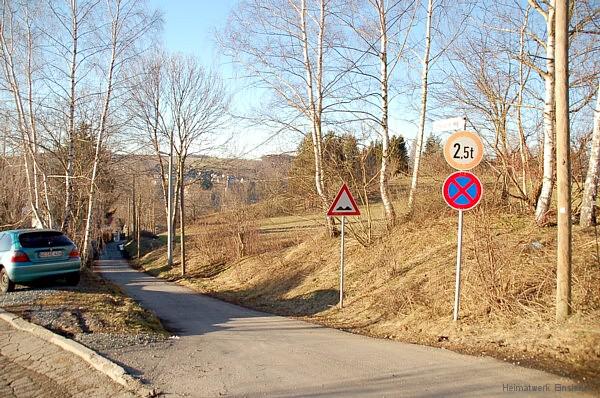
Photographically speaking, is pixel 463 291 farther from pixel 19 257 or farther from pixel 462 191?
pixel 19 257

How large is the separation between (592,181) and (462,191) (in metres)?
3.81

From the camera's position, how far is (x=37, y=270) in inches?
442

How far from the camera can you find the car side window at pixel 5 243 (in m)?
11.2

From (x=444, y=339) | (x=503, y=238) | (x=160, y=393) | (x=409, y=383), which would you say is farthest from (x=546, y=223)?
(x=160, y=393)

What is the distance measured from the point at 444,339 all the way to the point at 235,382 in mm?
3775

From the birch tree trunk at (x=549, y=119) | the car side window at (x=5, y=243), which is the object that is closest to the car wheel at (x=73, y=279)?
the car side window at (x=5, y=243)

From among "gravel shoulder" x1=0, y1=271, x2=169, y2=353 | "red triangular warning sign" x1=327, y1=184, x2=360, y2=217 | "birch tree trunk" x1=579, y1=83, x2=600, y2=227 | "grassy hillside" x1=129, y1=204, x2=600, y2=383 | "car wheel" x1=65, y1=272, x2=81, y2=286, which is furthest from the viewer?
"car wheel" x1=65, y1=272, x2=81, y2=286

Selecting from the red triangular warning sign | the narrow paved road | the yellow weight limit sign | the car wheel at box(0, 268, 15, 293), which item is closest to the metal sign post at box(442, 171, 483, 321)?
the yellow weight limit sign

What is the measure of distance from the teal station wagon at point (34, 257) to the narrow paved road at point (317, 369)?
496 cm

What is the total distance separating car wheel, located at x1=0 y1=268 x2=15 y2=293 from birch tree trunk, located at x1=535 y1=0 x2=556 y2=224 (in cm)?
1220

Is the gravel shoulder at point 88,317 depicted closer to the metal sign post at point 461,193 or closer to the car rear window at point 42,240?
the car rear window at point 42,240

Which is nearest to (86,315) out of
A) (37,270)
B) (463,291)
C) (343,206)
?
(37,270)

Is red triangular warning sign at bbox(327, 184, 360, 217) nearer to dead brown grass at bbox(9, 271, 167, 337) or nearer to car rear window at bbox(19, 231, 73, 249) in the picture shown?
dead brown grass at bbox(9, 271, 167, 337)

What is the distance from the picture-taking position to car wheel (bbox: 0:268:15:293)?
10993 mm
